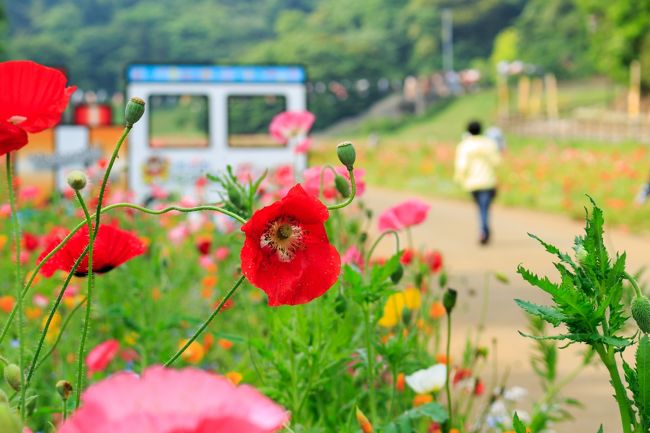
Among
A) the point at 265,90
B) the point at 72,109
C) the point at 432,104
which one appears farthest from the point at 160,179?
the point at 432,104

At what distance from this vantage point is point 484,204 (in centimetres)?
987

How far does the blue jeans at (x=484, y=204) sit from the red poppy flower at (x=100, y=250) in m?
8.43

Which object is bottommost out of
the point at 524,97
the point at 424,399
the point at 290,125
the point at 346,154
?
the point at 424,399

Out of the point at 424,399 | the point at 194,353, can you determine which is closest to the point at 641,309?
the point at 424,399

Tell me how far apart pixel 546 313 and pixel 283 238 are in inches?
11.1

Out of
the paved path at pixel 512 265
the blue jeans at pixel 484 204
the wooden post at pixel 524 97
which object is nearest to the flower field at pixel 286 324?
the paved path at pixel 512 265

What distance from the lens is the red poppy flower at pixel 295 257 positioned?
122 cm

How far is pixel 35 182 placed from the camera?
10.9 meters

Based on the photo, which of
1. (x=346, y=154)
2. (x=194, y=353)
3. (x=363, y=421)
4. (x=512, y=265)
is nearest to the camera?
(x=346, y=154)

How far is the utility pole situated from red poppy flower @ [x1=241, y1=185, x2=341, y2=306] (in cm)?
7880

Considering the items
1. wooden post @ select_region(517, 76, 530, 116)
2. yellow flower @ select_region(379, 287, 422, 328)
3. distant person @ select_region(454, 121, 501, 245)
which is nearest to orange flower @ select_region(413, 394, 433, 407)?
yellow flower @ select_region(379, 287, 422, 328)

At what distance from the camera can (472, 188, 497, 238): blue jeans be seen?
9.76m

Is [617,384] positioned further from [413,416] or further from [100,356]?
[100,356]

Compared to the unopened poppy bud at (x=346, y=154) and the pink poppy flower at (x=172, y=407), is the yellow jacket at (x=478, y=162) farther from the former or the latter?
the pink poppy flower at (x=172, y=407)
